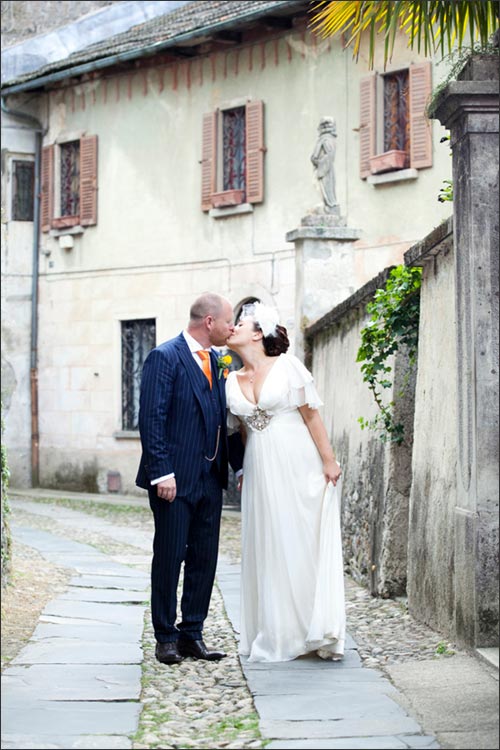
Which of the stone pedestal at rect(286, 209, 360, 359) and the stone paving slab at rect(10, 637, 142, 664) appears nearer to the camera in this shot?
the stone paving slab at rect(10, 637, 142, 664)

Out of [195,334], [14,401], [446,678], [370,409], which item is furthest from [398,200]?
[446,678]

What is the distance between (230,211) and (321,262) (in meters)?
6.23

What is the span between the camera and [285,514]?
21.2 feet

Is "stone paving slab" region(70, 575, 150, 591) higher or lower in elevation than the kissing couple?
lower

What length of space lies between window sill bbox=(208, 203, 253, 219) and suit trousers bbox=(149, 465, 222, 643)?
40.3 ft


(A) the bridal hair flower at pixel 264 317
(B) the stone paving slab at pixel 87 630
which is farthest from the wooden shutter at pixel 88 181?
(A) the bridal hair flower at pixel 264 317

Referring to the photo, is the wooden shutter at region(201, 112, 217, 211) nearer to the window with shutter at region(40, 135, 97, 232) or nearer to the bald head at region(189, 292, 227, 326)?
the window with shutter at region(40, 135, 97, 232)

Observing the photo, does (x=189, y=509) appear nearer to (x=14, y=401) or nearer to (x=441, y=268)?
(x=441, y=268)

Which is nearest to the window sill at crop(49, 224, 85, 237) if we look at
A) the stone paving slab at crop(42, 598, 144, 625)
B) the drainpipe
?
the drainpipe

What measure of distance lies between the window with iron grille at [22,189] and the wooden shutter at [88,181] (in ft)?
4.92

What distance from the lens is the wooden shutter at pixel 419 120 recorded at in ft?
52.1

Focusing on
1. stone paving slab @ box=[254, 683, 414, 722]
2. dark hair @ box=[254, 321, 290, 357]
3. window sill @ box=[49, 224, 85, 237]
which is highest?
window sill @ box=[49, 224, 85, 237]

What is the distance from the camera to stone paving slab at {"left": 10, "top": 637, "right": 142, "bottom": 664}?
6.14 m

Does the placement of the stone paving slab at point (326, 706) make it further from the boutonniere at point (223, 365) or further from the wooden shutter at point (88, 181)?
the wooden shutter at point (88, 181)
